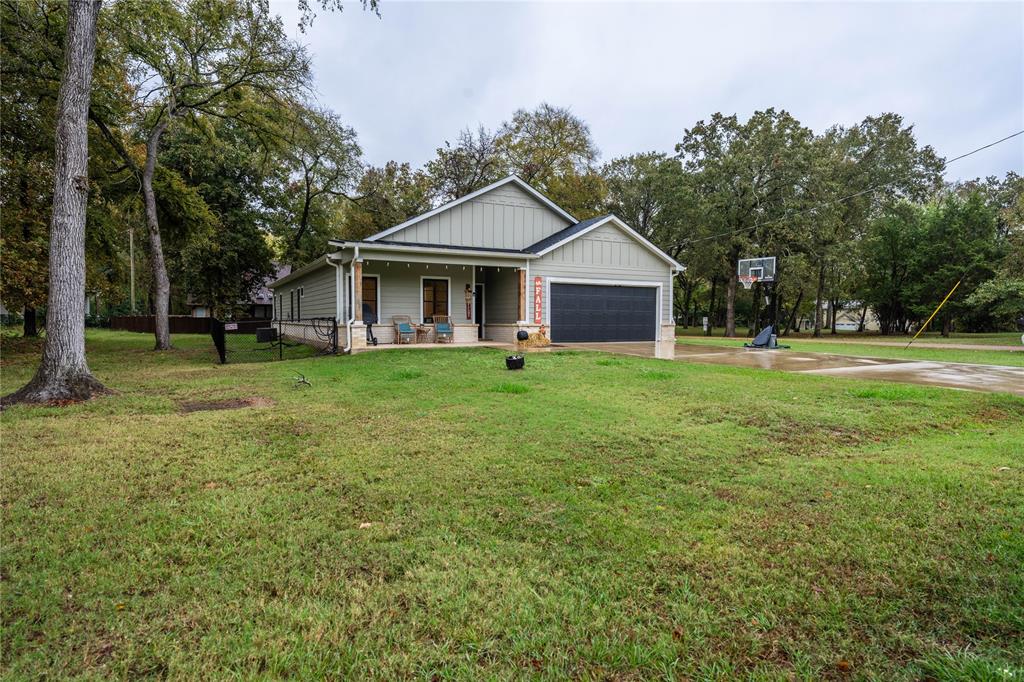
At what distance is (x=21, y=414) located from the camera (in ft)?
19.3

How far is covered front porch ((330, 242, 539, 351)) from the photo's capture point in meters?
13.8

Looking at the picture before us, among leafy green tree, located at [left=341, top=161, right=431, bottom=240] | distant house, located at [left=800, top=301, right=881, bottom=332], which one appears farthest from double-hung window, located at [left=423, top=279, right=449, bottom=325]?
distant house, located at [left=800, top=301, right=881, bottom=332]

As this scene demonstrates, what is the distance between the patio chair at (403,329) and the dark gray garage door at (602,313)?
181 inches

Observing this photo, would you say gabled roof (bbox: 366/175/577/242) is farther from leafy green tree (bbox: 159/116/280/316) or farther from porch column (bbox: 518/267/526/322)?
leafy green tree (bbox: 159/116/280/316)

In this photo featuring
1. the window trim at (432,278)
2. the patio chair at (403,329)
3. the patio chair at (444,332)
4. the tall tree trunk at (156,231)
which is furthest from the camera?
the window trim at (432,278)

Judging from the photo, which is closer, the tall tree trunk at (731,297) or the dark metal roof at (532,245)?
the dark metal roof at (532,245)

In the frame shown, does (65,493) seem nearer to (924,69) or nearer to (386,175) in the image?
(924,69)

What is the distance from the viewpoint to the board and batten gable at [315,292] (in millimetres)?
16578

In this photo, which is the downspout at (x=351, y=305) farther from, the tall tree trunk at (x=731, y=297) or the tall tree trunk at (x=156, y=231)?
the tall tree trunk at (x=731, y=297)

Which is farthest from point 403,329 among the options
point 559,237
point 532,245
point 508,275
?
point 559,237

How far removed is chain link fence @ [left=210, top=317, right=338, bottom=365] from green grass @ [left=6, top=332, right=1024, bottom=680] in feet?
23.9

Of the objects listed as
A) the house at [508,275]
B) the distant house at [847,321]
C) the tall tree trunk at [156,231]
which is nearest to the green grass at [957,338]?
the house at [508,275]

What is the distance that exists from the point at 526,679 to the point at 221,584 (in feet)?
4.99

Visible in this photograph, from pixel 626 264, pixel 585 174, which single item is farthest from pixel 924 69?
pixel 585 174
